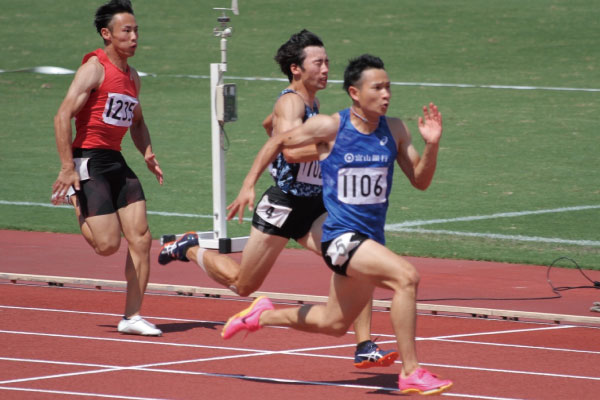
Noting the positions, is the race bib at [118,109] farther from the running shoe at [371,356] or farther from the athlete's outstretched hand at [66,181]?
the running shoe at [371,356]

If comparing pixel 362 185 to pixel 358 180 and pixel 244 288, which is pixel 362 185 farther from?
pixel 244 288

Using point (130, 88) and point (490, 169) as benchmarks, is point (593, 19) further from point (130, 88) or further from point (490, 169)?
point (130, 88)

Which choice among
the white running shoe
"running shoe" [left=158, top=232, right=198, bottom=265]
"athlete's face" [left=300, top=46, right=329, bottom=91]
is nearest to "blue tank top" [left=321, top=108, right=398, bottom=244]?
"athlete's face" [left=300, top=46, right=329, bottom=91]

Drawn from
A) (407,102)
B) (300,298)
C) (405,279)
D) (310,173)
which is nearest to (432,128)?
(405,279)

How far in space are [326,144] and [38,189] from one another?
10052 mm

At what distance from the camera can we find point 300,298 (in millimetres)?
10359

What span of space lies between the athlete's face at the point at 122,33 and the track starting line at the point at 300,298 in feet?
8.04

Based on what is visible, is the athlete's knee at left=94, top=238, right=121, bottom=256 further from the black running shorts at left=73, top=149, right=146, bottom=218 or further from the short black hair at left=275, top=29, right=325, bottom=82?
the short black hair at left=275, top=29, right=325, bottom=82

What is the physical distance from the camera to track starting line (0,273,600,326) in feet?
31.9

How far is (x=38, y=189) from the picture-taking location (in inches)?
667

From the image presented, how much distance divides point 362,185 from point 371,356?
1162mm

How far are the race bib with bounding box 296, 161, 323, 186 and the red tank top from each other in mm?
1516

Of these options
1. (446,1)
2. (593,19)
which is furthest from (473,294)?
(446,1)

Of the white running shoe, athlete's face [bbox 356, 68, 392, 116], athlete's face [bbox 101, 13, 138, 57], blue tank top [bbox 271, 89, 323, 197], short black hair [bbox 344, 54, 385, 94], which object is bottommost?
the white running shoe
